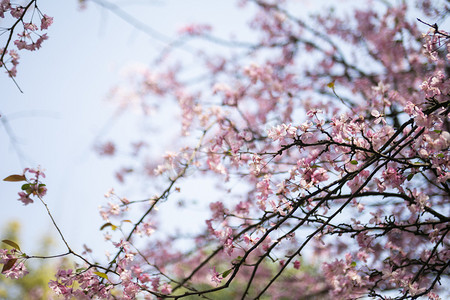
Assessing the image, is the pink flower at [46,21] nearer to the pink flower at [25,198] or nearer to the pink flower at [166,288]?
the pink flower at [25,198]

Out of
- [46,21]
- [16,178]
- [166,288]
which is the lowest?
[166,288]

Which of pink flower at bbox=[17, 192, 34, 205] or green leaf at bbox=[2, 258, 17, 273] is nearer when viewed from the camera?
green leaf at bbox=[2, 258, 17, 273]

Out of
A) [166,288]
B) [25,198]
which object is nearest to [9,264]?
[25,198]

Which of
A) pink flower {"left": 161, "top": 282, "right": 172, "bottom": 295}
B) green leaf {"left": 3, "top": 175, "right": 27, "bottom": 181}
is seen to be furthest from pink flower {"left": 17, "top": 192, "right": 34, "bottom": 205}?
pink flower {"left": 161, "top": 282, "right": 172, "bottom": 295}

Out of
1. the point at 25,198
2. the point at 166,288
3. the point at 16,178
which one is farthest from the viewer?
the point at 166,288

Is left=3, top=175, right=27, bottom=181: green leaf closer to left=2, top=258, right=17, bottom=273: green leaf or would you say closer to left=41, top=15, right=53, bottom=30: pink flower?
left=2, top=258, right=17, bottom=273: green leaf

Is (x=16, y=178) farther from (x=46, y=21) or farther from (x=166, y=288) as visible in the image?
(x=166, y=288)

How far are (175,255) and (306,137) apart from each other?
333 centimetres

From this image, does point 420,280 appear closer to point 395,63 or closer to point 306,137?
point 306,137

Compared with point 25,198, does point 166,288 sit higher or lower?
lower

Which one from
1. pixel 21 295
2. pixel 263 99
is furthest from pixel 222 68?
pixel 21 295

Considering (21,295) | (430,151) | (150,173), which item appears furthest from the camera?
(21,295)

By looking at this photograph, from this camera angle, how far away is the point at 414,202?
1628mm

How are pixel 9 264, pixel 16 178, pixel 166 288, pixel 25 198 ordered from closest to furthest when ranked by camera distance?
pixel 9 264, pixel 16 178, pixel 25 198, pixel 166 288
